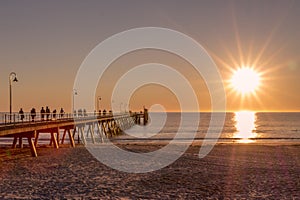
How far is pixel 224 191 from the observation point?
14023 millimetres

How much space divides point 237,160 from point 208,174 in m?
6.30

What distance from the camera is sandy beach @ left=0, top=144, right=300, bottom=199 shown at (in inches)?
532

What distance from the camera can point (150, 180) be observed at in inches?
642

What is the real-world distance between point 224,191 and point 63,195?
5379 mm

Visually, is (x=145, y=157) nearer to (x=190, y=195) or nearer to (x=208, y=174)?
(x=208, y=174)

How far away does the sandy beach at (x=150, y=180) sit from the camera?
44.3ft

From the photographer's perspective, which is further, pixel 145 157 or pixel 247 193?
pixel 145 157

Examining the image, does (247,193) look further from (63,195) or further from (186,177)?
(63,195)

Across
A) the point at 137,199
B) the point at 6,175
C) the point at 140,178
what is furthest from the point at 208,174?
the point at 6,175

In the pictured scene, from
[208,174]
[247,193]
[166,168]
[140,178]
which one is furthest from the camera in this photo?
[166,168]

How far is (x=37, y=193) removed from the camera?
13523mm

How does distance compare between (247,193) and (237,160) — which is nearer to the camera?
(247,193)

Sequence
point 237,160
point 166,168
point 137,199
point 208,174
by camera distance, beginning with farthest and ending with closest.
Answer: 1. point 237,160
2. point 166,168
3. point 208,174
4. point 137,199

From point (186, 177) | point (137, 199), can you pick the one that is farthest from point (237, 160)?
point (137, 199)
